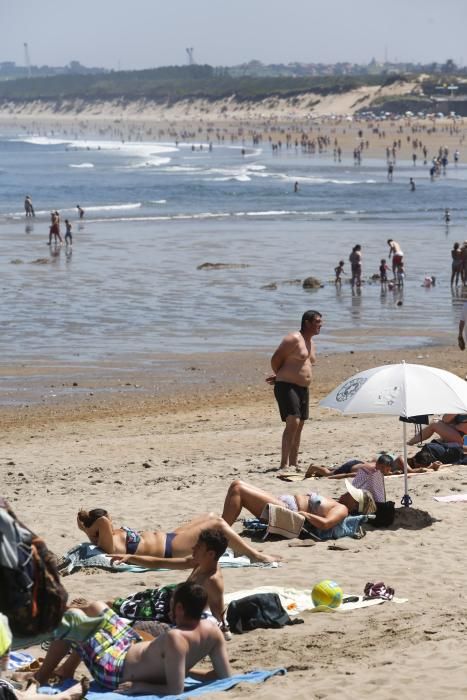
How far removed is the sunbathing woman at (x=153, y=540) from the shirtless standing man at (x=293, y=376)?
10.0ft

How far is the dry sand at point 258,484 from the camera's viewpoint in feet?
23.7

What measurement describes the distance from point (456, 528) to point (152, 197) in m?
52.7

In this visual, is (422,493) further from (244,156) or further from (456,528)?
(244,156)

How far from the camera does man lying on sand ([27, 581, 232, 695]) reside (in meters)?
6.67

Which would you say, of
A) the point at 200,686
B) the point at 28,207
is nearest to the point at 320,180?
the point at 28,207

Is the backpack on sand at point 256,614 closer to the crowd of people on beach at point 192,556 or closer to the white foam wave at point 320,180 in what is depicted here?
the crowd of people on beach at point 192,556

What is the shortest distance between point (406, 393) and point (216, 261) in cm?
2482

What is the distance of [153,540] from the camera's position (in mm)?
9133

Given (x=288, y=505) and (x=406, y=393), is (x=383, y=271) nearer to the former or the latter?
(x=406, y=393)

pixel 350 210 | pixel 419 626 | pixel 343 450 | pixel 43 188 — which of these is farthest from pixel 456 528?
pixel 43 188

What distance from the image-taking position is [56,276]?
3184 cm

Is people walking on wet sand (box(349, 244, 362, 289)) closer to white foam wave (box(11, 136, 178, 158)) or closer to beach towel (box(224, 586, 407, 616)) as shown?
beach towel (box(224, 586, 407, 616))

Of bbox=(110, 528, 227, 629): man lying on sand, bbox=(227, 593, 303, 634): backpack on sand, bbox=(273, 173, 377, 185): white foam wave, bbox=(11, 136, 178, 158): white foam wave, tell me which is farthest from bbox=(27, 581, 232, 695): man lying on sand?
bbox=(11, 136, 178, 158): white foam wave

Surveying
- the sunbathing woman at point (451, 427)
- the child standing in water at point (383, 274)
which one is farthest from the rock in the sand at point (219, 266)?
the sunbathing woman at point (451, 427)
